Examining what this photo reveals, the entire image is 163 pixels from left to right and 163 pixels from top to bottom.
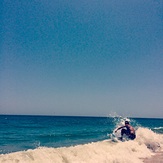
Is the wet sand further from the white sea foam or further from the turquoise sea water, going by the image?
the turquoise sea water

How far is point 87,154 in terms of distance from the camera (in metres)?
11.0

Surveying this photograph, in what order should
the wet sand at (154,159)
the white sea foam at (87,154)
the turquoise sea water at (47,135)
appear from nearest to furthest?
the white sea foam at (87,154), the wet sand at (154,159), the turquoise sea water at (47,135)

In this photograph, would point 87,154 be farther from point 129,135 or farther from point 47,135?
point 47,135

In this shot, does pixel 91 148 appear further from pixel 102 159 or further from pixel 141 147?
pixel 141 147

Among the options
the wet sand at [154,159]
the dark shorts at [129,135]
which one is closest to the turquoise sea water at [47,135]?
the dark shorts at [129,135]

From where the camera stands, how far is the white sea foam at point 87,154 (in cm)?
931

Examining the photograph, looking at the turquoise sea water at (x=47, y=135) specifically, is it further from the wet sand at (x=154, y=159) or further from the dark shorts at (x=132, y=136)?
the wet sand at (x=154, y=159)

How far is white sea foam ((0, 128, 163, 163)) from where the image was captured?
9.31m

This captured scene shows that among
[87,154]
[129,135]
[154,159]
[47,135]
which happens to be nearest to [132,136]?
[129,135]

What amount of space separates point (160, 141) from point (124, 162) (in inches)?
274

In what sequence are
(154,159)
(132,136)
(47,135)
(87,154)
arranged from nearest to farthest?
(87,154) < (154,159) < (132,136) < (47,135)

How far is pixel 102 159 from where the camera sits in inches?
424

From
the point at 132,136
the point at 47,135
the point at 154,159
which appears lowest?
the point at 47,135

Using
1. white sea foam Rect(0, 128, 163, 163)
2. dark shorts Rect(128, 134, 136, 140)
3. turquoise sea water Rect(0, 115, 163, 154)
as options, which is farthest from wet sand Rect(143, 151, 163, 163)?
turquoise sea water Rect(0, 115, 163, 154)
